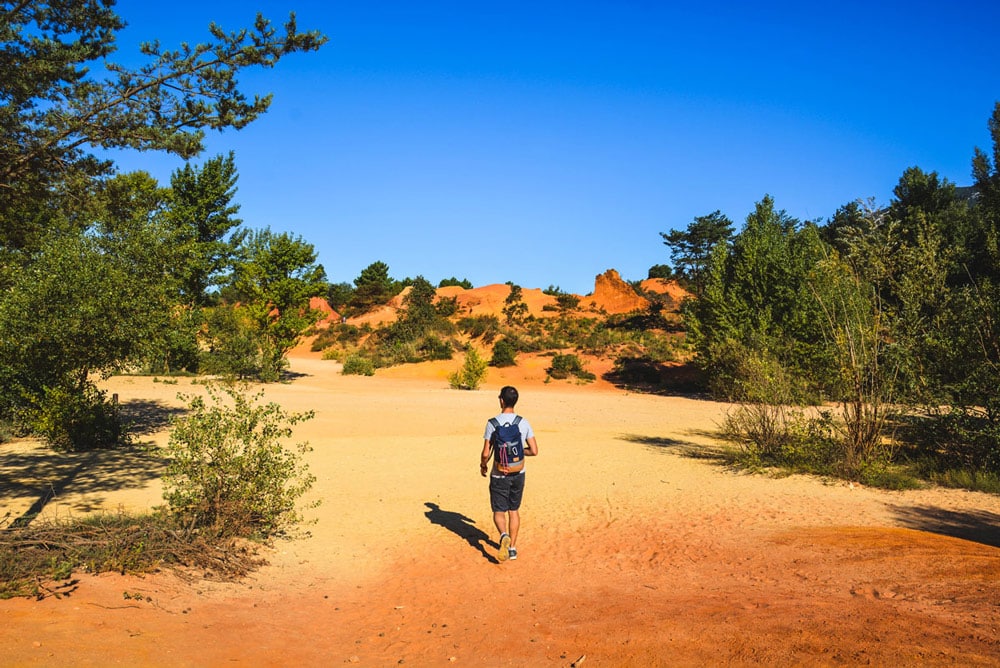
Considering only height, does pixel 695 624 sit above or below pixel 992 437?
below

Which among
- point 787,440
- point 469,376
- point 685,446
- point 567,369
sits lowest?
point 685,446

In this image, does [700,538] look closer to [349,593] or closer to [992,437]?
[349,593]

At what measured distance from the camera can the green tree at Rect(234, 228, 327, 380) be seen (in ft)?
95.7

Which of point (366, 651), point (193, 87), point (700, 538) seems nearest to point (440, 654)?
point (366, 651)

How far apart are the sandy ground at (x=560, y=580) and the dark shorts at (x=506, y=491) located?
26.4 inches

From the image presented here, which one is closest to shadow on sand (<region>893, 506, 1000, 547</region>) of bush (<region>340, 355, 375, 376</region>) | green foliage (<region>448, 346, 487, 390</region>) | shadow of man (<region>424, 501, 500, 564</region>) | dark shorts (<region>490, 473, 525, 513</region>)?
dark shorts (<region>490, 473, 525, 513</region>)

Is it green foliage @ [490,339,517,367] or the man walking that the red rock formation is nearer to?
green foliage @ [490,339,517,367]

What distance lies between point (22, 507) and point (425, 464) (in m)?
6.81

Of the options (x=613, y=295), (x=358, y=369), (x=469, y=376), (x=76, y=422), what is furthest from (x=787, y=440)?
(x=613, y=295)

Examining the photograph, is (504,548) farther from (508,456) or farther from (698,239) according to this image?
(698,239)

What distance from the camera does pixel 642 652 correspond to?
174 inches

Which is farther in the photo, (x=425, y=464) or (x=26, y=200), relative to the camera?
(x=425, y=464)

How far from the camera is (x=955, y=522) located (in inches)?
319

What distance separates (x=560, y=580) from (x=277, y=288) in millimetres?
26264
